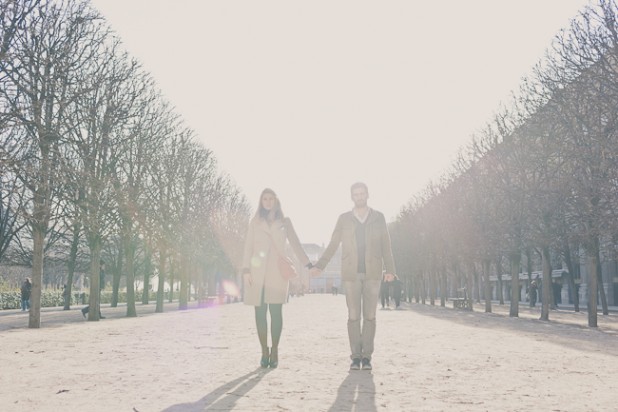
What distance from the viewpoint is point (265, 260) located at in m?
8.17

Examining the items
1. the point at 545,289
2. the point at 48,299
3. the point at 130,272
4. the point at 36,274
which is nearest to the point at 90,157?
the point at 36,274

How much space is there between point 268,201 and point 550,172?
56.5 ft

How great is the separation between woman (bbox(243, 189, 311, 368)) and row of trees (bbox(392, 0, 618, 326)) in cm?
1155

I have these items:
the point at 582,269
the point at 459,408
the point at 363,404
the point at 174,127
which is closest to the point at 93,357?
the point at 363,404

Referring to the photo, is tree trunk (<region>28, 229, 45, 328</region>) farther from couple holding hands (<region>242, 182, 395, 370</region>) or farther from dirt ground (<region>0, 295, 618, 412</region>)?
couple holding hands (<region>242, 182, 395, 370</region>)

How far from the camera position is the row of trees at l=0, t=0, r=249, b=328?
15383 millimetres

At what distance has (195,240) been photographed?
35250 millimetres

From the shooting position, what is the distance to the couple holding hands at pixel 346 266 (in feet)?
26.4

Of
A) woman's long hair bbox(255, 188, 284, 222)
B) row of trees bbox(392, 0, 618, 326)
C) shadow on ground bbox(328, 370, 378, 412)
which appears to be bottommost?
shadow on ground bbox(328, 370, 378, 412)

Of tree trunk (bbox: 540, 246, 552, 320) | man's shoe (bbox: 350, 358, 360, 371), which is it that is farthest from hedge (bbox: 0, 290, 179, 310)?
man's shoe (bbox: 350, 358, 360, 371)

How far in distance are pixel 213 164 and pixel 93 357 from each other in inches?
1240

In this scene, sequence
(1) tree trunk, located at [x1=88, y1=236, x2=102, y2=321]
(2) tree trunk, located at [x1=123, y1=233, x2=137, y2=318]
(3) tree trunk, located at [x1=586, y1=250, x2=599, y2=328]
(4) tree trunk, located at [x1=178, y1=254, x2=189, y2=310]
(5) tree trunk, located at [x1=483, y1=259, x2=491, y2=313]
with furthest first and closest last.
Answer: (4) tree trunk, located at [x1=178, y1=254, x2=189, y2=310] < (5) tree trunk, located at [x1=483, y1=259, x2=491, y2=313] < (2) tree trunk, located at [x1=123, y1=233, x2=137, y2=318] < (1) tree trunk, located at [x1=88, y1=236, x2=102, y2=321] < (3) tree trunk, located at [x1=586, y1=250, x2=599, y2=328]

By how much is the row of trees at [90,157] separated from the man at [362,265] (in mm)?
6737

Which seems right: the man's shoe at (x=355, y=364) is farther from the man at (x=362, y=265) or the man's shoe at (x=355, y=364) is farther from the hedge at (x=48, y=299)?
the hedge at (x=48, y=299)
